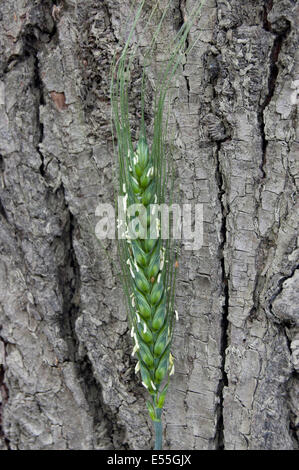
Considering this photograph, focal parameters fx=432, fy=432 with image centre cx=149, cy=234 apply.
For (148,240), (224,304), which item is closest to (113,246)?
(148,240)

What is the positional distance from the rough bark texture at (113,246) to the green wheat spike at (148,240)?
0.28 feet

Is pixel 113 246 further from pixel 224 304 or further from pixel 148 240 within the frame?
pixel 224 304

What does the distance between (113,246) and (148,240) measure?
24 cm

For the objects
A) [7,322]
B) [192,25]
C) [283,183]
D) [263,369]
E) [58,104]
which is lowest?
[263,369]

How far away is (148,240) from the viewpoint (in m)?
1.13

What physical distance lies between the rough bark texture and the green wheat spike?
3.4 inches

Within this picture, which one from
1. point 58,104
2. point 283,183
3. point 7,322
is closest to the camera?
point 283,183

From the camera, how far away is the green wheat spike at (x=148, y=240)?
43.3 inches

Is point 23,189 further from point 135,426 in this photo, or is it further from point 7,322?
point 135,426

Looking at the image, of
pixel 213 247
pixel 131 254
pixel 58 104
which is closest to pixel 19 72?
pixel 58 104

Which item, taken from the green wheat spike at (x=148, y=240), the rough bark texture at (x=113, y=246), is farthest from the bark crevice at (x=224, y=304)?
the green wheat spike at (x=148, y=240)

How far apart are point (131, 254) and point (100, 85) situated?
502mm

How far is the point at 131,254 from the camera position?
47.4 inches

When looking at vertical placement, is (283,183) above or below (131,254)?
above
